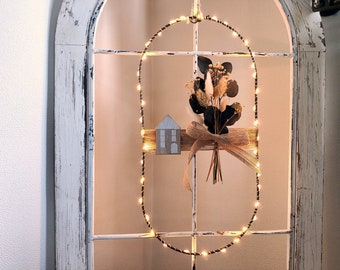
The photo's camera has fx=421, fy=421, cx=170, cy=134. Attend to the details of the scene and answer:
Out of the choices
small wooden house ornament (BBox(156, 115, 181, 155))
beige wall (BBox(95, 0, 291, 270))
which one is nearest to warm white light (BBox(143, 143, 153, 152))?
small wooden house ornament (BBox(156, 115, 181, 155))

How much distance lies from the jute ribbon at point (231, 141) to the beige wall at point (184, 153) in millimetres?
610

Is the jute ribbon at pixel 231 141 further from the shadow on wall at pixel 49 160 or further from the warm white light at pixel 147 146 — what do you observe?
the shadow on wall at pixel 49 160

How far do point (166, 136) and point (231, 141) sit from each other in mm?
208

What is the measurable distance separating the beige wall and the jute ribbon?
24.0 inches

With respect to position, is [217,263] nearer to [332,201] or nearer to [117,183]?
[117,183]

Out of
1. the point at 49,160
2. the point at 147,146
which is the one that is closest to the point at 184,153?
the point at 147,146

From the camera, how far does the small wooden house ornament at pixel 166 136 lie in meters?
1.33

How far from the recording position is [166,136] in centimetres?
133

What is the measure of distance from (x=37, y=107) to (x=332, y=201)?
3.40 ft

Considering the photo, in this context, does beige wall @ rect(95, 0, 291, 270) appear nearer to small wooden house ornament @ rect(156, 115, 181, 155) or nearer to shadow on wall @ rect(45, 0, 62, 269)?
shadow on wall @ rect(45, 0, 62, 269)

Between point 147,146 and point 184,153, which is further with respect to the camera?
point 184,153

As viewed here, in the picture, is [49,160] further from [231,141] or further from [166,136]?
[231,141]

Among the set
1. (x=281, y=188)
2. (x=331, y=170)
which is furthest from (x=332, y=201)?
(x=281, y=188)

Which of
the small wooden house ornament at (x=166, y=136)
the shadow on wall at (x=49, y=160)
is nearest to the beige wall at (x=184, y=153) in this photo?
the shadow on wall at (x=49, y=160)
